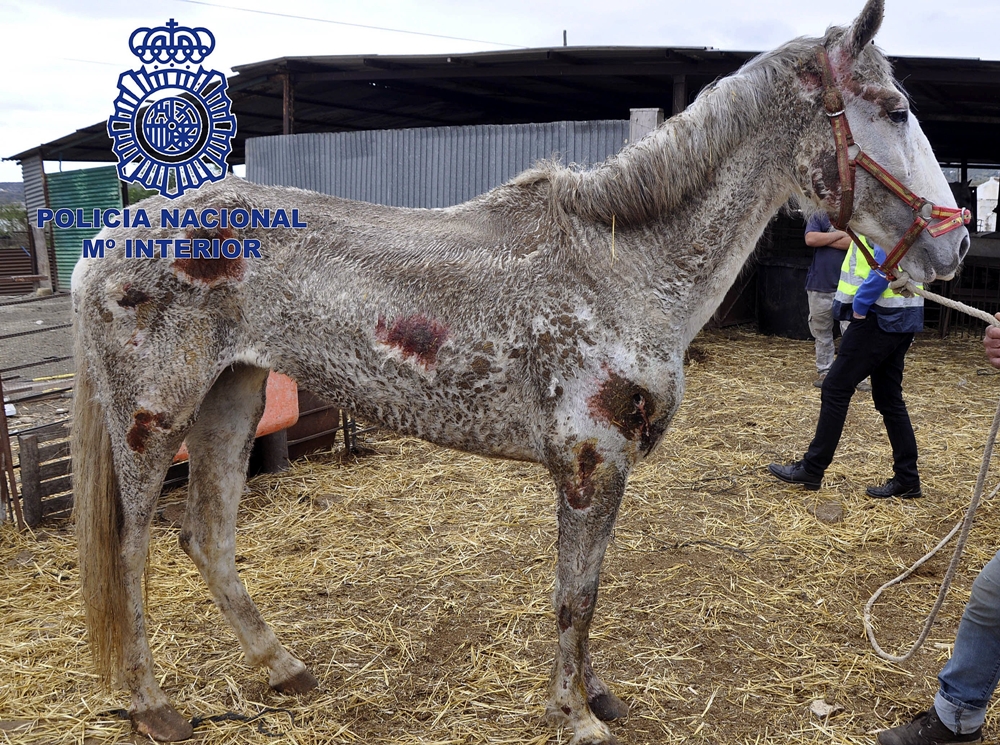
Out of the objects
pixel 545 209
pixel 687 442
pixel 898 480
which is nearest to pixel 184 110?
pixel 545 209

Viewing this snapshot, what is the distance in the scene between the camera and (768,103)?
2.35m

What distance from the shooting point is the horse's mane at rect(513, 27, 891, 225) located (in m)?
2.34

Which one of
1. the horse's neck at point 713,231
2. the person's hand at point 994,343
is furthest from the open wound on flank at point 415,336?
the person's hand at point 994,343

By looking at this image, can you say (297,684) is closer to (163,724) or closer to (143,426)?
(163,724)

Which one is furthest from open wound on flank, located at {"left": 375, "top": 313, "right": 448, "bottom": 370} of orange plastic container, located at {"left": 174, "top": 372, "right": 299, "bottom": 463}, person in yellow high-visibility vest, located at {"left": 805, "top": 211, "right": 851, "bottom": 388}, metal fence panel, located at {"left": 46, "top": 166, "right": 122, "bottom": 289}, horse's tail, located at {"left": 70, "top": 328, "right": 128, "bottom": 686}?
metal fence panel, located at {"left": 46, "top": 166, "right": 122, "bottom": 289}

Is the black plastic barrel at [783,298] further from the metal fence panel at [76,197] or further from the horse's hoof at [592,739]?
the metal fence panel at [76,197]

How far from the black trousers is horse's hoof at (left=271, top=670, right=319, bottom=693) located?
352cm

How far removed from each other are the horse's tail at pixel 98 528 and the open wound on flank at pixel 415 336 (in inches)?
46.6

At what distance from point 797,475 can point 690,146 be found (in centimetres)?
328

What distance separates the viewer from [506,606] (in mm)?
3502

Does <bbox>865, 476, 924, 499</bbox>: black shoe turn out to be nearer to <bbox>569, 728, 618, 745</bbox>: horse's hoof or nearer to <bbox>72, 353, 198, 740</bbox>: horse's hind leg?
<bbox>569, 728, 618, 745</bbox>: horse's hoof

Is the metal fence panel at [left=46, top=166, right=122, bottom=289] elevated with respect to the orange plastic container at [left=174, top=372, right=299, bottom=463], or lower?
elevated

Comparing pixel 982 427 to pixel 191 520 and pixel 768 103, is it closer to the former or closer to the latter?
pixel 768 103

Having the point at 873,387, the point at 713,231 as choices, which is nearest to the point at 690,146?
the point at 713,231
